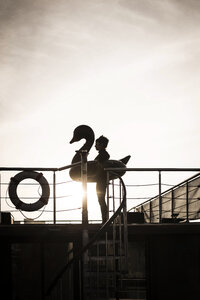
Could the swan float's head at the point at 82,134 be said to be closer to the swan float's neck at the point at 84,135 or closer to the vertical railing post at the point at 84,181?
the swan float's neck at the point at 84,135

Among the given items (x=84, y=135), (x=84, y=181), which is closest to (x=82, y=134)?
(x=84, y=135)

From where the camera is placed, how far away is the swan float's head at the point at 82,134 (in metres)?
9.50

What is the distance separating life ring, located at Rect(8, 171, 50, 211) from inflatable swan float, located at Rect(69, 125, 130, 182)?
68cm

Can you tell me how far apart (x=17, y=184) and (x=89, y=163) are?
1678 mm

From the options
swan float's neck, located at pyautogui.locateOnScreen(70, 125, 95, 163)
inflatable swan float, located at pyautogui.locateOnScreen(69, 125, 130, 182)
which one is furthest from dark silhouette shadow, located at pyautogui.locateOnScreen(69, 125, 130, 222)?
swan float's neck, located at pyautogui.locateOnScreen(70, 125, 95, 163)

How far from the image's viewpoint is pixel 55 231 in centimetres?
848

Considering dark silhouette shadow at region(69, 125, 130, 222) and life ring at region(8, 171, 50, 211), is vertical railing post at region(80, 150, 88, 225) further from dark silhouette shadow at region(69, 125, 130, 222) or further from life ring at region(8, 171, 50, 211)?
life ring at region(8, 171, 50, 211)

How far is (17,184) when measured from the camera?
31.1 feet

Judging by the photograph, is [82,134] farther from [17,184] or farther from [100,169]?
[17,184]

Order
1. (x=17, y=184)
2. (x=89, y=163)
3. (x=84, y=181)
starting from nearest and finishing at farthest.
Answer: (x=84, y=181) < (x=89, y=163) < (x=17, y=184)

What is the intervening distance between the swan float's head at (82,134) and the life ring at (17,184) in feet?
3.30

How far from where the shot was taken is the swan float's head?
31.2ft

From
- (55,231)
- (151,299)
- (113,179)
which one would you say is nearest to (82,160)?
(113,179)

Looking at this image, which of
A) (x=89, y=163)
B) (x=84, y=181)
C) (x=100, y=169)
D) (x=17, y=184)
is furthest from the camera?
(x=17, y=184)
